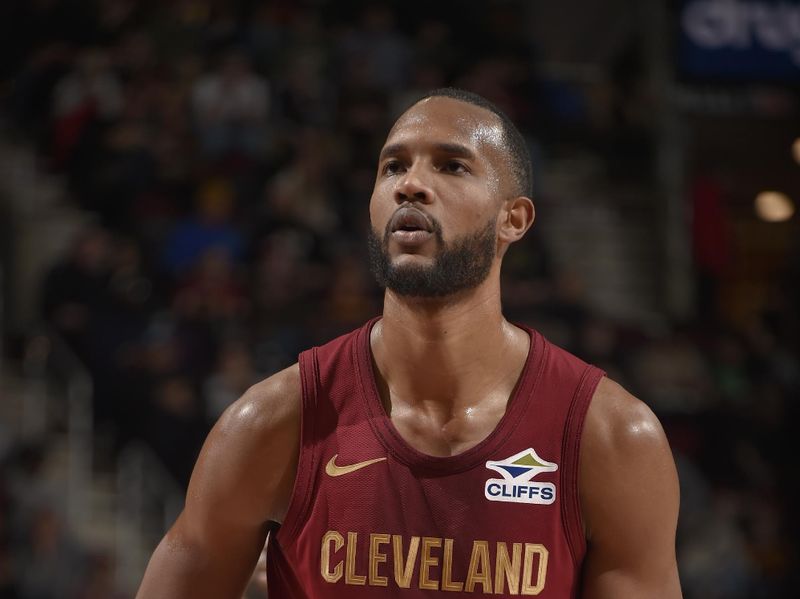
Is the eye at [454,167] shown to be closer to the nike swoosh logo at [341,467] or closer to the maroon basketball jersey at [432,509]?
the maroon basketball jersey at [432,509]

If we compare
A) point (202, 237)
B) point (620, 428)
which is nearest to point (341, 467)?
point (620, 428)

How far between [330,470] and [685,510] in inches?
241

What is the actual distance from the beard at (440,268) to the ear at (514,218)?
0.08 meters

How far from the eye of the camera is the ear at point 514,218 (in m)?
2.87

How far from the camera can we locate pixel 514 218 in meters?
2.92

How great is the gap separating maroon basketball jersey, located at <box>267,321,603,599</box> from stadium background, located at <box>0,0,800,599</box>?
16.9 feet

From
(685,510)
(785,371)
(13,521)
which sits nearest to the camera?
(13,521)

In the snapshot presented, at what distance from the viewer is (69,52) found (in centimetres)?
1045

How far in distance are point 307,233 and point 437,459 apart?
6.22 m

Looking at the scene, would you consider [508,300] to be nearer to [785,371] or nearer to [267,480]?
[785,371]

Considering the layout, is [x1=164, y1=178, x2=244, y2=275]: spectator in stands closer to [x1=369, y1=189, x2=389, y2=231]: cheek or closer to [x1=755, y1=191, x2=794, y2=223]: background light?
[x1=755, y1=191, x2=794, y2=223]: background light

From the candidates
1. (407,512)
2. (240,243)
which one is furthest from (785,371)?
(407,512)

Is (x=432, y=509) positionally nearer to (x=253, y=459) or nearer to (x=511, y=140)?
(x=253, y=459)

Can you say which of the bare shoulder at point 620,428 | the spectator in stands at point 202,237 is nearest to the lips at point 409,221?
the bare shoulder at point 620,428
